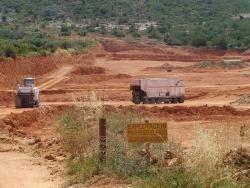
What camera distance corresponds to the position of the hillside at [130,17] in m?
131

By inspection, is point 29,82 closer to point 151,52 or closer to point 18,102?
point 18,102

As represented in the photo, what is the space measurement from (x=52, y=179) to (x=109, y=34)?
111116 millimetres

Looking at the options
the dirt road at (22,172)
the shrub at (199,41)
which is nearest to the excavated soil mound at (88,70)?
the shrub at (199,41)

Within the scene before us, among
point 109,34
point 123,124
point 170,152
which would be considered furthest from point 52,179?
point 109,34

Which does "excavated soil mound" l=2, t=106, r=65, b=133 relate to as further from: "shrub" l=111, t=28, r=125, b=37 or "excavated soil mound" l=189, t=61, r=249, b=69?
"shrub" l=111, t=28, r=125, b=37

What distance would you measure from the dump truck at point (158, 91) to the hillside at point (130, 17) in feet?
255

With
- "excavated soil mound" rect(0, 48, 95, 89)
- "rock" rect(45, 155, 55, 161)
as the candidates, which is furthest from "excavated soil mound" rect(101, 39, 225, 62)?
"rock" rect(45, 155, 55, 161)

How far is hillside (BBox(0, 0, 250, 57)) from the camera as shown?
13112cm

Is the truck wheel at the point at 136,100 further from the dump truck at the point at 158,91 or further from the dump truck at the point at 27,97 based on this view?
the dump truck at the point at 27,97

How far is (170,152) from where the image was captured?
57.2 feet

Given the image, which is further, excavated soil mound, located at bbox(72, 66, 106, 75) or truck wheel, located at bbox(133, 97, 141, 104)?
excavated soil mound, located at bbox(72, 66, 106, 75)

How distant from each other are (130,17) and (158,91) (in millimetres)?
106545

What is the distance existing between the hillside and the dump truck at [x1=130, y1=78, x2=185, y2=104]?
77721 mm

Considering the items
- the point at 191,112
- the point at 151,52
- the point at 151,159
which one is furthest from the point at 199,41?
the point at 151,159
